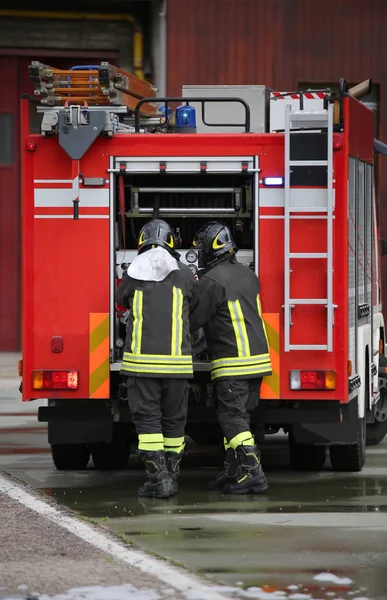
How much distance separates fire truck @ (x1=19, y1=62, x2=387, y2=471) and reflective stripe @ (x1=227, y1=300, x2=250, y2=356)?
311mm

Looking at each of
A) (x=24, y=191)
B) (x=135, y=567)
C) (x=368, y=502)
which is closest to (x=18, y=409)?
(x=24, y=191)

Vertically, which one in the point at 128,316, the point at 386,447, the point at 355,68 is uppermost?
the point at 355,68

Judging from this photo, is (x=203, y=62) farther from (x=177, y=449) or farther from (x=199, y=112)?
(x=177, y=449)

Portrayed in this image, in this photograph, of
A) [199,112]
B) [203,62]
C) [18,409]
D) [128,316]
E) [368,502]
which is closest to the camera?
[368,502]

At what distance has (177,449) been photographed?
9.73m

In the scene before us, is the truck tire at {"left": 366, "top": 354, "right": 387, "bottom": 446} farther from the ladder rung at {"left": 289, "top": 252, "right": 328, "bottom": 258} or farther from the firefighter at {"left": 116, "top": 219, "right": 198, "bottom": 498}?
the firefighter at {"left": 116, "top": 219, "right": 198, "bottom": 498}

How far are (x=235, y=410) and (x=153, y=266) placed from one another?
43.3 inches

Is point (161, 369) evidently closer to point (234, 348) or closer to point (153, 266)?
point (234, 348)

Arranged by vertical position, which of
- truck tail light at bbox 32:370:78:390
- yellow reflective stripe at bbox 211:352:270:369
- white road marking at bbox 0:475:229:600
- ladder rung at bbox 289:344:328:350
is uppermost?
ladder rung at bbox 289:344:328:350

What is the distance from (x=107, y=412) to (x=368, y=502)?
1.99m

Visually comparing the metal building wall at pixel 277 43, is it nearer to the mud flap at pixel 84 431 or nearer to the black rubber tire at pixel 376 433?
the black rubber tire at pixel 376 433

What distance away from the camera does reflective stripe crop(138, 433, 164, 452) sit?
9.55m

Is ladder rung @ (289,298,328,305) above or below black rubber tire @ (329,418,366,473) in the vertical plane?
above

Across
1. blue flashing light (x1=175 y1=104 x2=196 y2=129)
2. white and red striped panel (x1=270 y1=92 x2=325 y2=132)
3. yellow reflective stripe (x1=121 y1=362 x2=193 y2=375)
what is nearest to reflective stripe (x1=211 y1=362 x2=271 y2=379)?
yellow reflective stripe (x1=121 y1=362 x2=193 y2=375)
